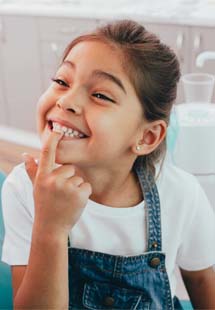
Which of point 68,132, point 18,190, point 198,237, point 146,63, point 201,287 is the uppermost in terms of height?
point 146,63

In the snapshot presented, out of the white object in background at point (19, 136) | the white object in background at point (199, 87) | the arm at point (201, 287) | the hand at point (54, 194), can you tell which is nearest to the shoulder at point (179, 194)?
the arm at point (201, 287)

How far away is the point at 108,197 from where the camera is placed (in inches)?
38.7

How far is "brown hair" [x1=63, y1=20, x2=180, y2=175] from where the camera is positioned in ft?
2.86

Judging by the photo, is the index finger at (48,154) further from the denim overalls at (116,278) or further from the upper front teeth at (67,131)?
the denim overalls at (116,278)

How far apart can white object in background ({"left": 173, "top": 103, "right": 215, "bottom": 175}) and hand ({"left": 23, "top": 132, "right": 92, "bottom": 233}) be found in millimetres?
577

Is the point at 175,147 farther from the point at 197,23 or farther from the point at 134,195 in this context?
the point at 197,23

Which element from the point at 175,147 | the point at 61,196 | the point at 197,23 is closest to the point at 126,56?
the point at 61,196

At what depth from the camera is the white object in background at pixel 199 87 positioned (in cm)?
140

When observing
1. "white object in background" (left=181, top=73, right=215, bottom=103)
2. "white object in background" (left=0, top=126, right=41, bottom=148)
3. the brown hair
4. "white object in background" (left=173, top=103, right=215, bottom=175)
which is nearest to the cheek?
the brown hair

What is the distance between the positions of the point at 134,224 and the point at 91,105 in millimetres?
267

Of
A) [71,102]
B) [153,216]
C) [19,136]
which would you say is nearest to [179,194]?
[153,216]

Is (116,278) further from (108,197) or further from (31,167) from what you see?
(31,167)

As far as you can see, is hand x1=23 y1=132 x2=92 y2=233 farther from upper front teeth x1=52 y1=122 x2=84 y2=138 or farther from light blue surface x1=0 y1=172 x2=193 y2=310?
light blue surface x1=0 y1=172 x2=193 y2=310

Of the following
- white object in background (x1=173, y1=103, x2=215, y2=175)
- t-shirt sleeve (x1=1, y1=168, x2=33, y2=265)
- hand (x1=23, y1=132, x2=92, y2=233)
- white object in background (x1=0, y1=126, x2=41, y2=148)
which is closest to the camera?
hand (x1=23, y1=132, x2=92, y2=233)
